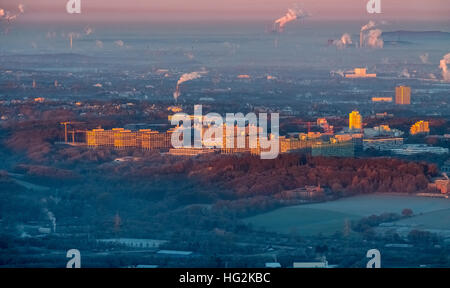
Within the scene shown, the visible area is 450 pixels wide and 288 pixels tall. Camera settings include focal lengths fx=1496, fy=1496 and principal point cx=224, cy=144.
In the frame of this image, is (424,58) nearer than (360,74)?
Yes

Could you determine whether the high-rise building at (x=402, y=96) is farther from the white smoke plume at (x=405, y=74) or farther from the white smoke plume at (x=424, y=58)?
the white smoke plume at (x=424, y=58)

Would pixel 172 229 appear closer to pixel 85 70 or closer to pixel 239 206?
pixel 239 206

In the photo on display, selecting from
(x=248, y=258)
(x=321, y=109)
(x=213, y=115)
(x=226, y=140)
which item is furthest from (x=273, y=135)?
(x=248, y=258)

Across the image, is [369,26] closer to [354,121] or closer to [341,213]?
[354,121]

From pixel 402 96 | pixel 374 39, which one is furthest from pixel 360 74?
pixel 374 39

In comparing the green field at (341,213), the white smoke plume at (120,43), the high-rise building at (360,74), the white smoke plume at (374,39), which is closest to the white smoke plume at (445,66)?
the high-rise building at (360,74)
